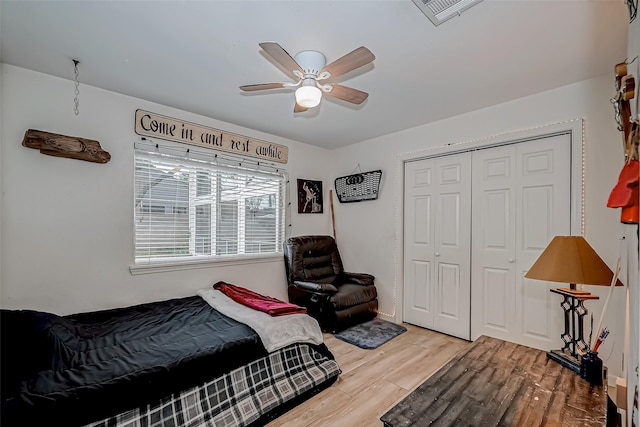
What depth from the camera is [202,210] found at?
3.23m

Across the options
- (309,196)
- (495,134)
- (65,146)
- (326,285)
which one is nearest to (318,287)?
(326,285)

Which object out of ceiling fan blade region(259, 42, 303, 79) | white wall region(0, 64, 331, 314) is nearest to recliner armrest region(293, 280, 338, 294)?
white wall region(0, 64, 331, 314)

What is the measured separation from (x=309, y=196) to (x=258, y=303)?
205 cm

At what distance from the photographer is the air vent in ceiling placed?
60.5 inches

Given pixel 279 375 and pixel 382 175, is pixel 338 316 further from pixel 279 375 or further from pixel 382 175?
pixel 382 175

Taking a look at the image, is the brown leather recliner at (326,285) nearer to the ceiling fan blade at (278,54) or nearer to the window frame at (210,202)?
the window frame at (210,202)

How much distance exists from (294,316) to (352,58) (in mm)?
1954

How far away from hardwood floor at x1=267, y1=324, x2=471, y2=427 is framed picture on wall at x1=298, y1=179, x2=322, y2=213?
1800 millimetres


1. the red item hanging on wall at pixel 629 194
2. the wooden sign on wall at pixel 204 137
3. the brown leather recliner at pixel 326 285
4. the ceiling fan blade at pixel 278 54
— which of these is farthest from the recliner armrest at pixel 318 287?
the red item hanging on wall at pixel 629 194

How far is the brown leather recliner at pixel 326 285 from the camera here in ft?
10.8

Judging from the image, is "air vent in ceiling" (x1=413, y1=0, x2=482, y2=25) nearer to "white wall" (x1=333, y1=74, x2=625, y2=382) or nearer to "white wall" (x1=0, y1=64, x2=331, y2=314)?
"white wall" (x1=333, y1=74, x2=625, y2=382)

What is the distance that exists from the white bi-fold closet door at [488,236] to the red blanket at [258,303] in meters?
1.79

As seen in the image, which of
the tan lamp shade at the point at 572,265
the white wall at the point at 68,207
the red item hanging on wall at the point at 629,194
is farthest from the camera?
the white wall at the point at 68,207

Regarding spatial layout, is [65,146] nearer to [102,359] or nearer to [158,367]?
[102,359]
